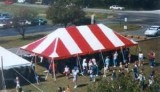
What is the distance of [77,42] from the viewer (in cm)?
2286

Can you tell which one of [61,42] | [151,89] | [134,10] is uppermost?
[151,89]

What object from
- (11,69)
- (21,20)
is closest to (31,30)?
Answer: (21,20)

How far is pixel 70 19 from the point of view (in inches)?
1580

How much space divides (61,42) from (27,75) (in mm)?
2993

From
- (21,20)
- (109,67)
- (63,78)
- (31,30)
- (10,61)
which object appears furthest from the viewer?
(31,30)

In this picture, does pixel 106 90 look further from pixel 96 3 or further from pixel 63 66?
pixel 96 3

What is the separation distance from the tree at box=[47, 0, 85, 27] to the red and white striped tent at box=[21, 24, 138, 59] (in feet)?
48.7

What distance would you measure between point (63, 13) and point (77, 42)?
1674cm

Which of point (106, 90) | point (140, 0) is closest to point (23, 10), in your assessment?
point (140, 0)

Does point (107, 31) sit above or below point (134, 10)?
above

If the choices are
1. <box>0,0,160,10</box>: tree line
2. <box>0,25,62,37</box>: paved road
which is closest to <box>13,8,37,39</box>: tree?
<box>0,25,62,37</box>: paved road

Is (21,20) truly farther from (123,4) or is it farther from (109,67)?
(123,4)

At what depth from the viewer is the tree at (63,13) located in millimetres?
39281

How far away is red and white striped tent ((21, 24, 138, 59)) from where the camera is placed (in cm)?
2220
